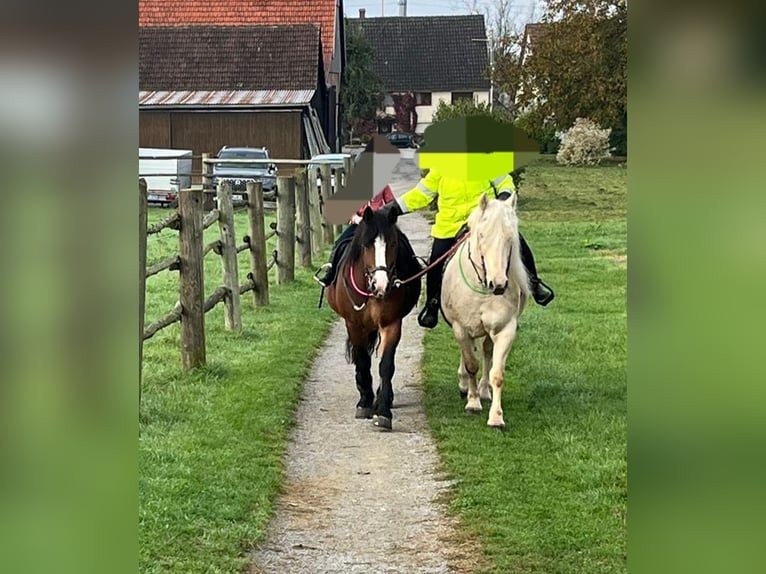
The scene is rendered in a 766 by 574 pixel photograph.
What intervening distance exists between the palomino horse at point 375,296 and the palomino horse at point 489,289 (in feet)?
1.10

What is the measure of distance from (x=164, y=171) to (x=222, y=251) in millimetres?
13168

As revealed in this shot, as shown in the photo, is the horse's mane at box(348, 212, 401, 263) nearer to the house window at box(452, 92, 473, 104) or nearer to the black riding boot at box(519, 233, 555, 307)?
the black riding boot at box(519, 233, 555, 307)

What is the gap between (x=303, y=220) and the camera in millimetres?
14305

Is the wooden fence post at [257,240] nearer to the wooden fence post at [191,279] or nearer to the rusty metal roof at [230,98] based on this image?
the wooden fence post at [191,279]

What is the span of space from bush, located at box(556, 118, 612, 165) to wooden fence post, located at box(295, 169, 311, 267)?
149 inches

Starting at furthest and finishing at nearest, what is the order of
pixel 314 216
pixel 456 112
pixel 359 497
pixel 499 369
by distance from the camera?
pixel 314 216 → pixel 456 112 → pixel 499 369 → pixel 359 497

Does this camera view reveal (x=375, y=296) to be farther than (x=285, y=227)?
No

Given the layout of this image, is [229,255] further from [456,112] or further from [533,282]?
[533,282]

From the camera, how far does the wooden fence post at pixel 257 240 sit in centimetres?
1053

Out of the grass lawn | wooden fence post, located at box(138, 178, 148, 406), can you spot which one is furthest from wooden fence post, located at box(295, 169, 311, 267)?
wooden fence post, located at box(138, 178, 148, 406)

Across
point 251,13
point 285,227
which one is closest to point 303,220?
point 285,227

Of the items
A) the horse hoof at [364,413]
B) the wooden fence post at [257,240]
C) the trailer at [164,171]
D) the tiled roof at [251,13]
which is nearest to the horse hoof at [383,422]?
the horse hoof at [364,413]
